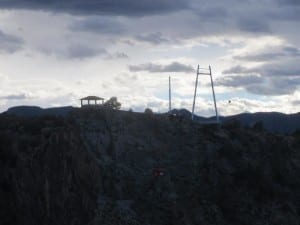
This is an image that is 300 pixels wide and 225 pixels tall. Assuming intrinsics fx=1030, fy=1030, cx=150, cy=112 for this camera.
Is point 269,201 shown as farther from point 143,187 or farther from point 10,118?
point 10,118

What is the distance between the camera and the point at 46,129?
72.6m

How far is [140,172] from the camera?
73.2 metres

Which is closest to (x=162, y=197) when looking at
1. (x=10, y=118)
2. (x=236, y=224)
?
(x=236, y=224)

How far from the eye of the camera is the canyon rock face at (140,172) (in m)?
67.8

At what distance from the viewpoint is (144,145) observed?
249 ft

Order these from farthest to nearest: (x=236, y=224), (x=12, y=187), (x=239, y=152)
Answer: (x=239, y=152) → (x=236, y=224) → (x=12, y=187)

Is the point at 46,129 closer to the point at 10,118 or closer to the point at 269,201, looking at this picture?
the point at 10,118

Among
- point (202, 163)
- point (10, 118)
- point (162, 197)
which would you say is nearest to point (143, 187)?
point (162, 197)

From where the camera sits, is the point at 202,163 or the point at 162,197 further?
the point at 202,163

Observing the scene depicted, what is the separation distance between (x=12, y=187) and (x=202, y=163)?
15500mm

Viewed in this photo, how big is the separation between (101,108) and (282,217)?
51.6ft

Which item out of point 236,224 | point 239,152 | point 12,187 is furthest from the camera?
point 239,152

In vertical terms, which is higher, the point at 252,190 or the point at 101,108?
the point at 101,108

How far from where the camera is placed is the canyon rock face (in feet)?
222
